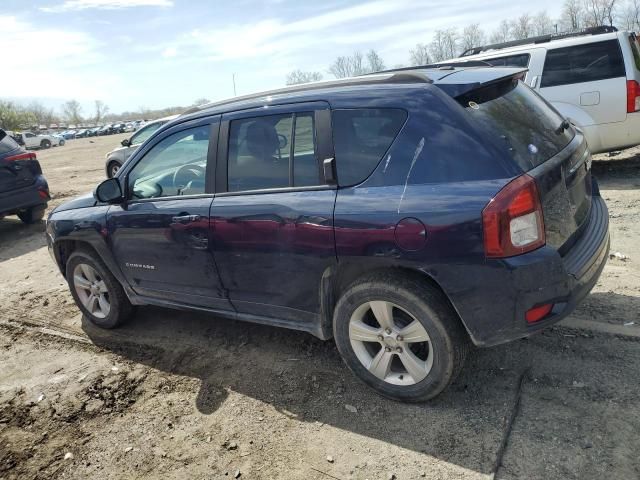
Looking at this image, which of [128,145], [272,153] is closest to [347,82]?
[272,153]

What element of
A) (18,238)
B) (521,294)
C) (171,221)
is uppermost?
(171,221)

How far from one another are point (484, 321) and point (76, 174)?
1810 centimetres

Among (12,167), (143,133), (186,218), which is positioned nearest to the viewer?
(186,218)

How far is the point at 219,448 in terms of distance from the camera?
2.85 metres

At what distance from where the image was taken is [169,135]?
3809 mm

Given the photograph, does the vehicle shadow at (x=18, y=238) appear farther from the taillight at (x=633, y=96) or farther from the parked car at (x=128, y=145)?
the taillight at (x=633, y=96)

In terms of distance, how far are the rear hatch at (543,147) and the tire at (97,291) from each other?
3.31 meters

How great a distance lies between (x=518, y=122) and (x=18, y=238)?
28.7 ft

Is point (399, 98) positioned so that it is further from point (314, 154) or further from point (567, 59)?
point (567, 59)

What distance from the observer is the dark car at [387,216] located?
8.24 feet

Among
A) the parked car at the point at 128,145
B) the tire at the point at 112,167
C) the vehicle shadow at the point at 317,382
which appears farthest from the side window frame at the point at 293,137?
the tire at the point at 112,167

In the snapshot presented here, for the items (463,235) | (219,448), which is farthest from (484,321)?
(219,448)

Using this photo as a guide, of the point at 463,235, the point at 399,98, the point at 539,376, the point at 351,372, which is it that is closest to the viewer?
the point at 463,235

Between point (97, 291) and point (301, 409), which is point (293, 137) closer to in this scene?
point (301, 409)
